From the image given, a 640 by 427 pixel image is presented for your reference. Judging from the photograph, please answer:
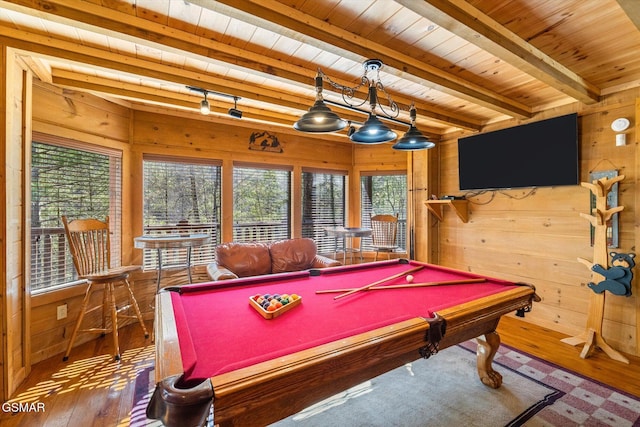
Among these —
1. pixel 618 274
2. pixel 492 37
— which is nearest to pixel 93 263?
pixel 492 37

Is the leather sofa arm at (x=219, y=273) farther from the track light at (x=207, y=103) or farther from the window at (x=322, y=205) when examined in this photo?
the window at (x=322, y=205)

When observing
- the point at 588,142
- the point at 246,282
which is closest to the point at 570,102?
the point at 588,142

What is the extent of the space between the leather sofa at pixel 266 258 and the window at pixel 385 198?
134cm

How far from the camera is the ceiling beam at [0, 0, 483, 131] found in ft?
5.14

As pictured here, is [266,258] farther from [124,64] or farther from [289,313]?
[124,64]

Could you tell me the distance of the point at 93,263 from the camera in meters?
2.79

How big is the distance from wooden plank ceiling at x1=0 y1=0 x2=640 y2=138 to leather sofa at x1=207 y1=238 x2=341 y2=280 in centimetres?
171

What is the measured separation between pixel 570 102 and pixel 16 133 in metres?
5.05

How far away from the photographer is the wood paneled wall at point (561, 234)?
2.68m

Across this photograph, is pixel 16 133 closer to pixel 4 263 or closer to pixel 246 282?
pixel 4 263

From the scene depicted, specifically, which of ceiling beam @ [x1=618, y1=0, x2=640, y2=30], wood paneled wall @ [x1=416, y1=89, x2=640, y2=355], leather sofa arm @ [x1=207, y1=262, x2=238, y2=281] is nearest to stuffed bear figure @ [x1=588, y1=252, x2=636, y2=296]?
wood paneled wall @ [x1=416, y1=89, x2=640, y2=355]

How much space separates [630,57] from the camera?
220 centimetres

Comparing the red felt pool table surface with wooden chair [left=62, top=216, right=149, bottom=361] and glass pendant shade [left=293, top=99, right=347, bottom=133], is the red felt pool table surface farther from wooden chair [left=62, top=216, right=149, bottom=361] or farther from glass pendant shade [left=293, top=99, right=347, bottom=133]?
wooden chair [left=62, top=216, right=149, bottom=361]

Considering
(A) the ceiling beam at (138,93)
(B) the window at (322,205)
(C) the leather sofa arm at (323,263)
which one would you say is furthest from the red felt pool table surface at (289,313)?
(B) the window at (322,205)
